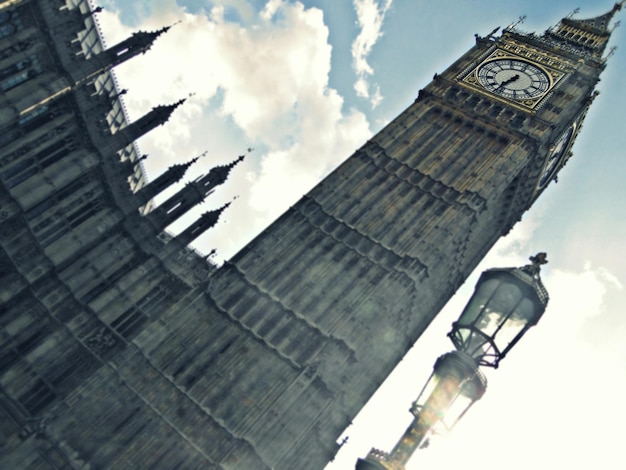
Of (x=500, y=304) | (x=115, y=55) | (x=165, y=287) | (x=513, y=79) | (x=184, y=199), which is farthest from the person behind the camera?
(x=513, y=79)

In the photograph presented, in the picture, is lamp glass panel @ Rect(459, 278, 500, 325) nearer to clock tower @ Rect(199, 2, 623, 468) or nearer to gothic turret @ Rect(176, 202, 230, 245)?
clock tower @ Rect(199, 2, 623, 468)

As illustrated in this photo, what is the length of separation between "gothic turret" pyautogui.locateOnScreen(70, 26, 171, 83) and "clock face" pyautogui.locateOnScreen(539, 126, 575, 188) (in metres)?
47.1

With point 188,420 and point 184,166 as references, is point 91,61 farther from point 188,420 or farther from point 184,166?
point 188,420

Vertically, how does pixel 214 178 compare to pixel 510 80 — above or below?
below

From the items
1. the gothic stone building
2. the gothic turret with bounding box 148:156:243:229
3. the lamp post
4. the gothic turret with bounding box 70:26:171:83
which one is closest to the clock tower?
the gothic stone building

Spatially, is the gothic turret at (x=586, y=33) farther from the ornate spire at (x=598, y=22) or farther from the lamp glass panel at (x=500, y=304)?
the lamp glass panel at (x=500, y=304)

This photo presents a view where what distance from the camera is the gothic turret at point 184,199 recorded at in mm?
53000

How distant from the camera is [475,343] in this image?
13.1 meters

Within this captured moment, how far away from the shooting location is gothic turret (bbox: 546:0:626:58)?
3440 inches

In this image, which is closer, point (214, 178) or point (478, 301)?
point (478, 301)

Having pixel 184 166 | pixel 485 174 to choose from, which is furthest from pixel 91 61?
pixel 485 174

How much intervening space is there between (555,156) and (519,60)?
1233 cm

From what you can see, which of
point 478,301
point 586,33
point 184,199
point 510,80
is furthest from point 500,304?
point 586,33

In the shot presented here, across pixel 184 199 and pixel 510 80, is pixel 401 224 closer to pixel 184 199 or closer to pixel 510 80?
pixel 184 199
